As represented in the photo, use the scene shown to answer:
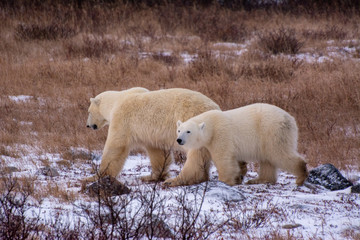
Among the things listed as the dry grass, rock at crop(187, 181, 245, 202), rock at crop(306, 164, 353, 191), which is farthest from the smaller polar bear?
the dry grass

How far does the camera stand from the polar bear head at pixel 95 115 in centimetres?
567

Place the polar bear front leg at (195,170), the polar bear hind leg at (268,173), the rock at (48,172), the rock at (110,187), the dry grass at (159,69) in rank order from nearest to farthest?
the rock at (110,187)
the polar bear front leg at (195,170)
the polar bear hind leg at (268,173)
the rock at (48,172)
the dry grass at (159,69)

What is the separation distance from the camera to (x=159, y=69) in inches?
416

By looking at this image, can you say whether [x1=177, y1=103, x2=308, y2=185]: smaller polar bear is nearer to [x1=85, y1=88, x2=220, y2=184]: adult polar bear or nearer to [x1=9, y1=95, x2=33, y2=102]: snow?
[x1=85, y1=88, x2=220, y2=184]: adult polar bear

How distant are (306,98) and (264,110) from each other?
3.87 m

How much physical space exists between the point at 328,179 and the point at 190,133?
1394 millimetres

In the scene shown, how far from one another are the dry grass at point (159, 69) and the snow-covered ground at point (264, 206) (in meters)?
1.30

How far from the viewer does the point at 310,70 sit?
9.94m

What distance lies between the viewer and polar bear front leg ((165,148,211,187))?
4.78m

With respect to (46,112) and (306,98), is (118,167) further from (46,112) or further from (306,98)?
(306,98)

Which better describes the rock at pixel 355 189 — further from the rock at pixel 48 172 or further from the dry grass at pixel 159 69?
the rock at pixel 48 172

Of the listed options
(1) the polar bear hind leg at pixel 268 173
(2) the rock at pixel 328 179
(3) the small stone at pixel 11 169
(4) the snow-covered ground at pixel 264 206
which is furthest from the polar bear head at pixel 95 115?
(2) the rock at pixel 328 179

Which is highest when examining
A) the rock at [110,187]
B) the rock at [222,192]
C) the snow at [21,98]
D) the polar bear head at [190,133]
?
the polar bear head at [190,133]

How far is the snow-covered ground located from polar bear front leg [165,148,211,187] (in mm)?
193
